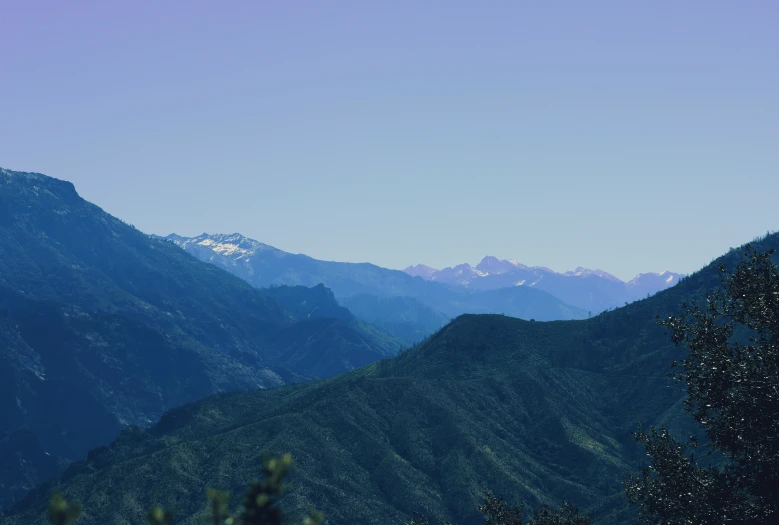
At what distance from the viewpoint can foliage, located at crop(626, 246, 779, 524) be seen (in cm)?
5447

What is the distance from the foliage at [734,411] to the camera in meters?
54.5

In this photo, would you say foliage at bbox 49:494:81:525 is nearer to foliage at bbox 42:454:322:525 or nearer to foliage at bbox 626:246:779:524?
foliage at bbox 42:454:322:525

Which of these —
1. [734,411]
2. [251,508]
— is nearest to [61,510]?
[251,508]

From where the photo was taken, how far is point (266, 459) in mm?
24188

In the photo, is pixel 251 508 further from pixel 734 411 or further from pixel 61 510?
pixel 734 411

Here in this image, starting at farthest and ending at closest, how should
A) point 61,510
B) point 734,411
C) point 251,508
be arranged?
point 734,411, point 251,508, point 61,510

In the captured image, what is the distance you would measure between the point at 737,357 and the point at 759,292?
503 cm

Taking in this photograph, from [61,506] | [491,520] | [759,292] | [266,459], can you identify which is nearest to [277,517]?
[266,459]

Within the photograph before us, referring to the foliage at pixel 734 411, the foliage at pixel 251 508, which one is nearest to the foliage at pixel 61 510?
the foliage at pixel 251 508

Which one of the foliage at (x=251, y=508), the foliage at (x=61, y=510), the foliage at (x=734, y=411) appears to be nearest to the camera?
the foliage at (x=61, y=510)

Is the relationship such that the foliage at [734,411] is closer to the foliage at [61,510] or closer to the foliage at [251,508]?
the foliage at [251,508]

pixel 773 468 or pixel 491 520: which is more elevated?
pixel 773 468

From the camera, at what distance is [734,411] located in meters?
55.2

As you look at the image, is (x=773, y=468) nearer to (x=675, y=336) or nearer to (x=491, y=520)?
(x=675, y=336)
